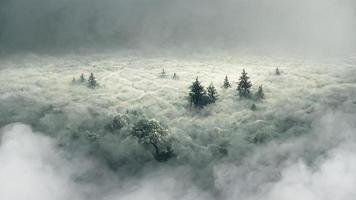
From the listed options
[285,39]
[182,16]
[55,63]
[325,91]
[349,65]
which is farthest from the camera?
[182,16]

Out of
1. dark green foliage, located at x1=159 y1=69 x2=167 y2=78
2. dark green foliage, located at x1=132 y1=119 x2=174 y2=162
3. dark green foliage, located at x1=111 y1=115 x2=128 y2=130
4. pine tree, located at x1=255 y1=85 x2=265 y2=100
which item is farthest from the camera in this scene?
dark green foliage, located at x1=159 y1=69 x2=167 y2=78

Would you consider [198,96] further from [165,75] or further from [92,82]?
[92,82]

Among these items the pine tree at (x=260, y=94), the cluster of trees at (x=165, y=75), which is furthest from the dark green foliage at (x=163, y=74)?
the pine tree at (x=260, y=94)

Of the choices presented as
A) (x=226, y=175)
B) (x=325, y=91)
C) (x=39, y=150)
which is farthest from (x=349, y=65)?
(x=39, y=150)

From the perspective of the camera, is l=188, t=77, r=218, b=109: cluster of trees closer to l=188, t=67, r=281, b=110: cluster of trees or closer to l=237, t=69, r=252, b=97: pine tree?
l=188, t=67, r=281, b=110: cluster of trees

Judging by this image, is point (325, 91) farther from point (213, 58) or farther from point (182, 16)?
point (182, 16)

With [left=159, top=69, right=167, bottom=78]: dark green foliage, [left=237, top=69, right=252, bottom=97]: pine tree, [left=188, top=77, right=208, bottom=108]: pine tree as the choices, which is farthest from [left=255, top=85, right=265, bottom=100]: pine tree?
[left=159, top=69, right=167, bottom=78]: dark green foliage

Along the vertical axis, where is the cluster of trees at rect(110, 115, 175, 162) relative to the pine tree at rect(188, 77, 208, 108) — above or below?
below

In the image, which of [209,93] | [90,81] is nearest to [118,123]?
[209,93]
